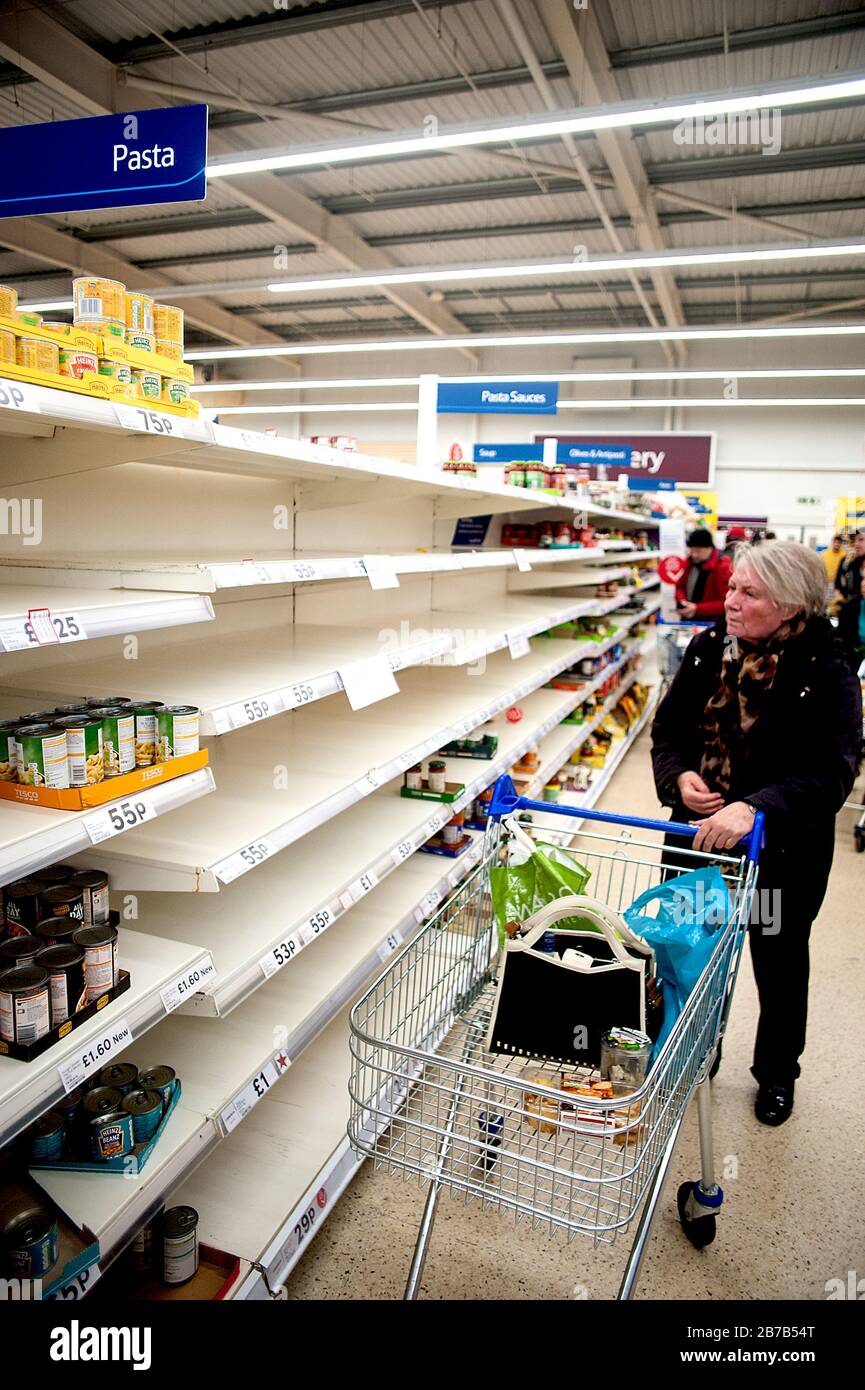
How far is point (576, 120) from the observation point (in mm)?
4109

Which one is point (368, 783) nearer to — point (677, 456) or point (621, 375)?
point (621, 375)

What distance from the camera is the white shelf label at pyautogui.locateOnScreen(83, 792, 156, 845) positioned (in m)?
1.45

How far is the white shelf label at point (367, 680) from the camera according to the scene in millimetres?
2299

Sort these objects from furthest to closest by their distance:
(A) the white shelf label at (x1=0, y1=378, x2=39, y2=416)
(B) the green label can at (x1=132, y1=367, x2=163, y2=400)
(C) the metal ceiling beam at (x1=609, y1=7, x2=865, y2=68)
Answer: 1. (C) the metal ceiling beam at (x1=609, y1=7, x2=865, y2=68)
2. (B) the green label can at (x1=132, y1=367, x2=163, y2=400)
3. (A) the white shelf label at (x1=0, y1=378, x2=39, y2=416)

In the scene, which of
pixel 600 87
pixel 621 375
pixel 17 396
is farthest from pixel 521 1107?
pixel 621 375

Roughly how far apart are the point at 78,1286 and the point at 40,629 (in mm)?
1085

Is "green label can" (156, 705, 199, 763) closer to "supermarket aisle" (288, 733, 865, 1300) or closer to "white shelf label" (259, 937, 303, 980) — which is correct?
"white shelf label" (259, 937, 303, 980)

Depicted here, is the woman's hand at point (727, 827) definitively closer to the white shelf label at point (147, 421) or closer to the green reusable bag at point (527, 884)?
the green reusable bag at point (527, 884)

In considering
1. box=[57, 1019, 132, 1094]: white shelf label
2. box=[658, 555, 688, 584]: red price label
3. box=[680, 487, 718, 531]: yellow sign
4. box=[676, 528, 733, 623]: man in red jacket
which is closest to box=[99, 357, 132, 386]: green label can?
box=[57, 1019, 132, 1094]: white shelf label

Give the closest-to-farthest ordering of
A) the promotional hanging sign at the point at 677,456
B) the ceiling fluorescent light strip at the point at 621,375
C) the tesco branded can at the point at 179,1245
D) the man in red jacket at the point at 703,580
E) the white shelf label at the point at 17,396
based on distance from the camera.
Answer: the white shelf label at the point at 17,396 → the tesco branded can at the point at 179,1245 → the man in red jacket at the point at 703,580 → the ceiling fluorescent light strip at the point at 621,375 → the promotional hanging sign at the point at 677,456

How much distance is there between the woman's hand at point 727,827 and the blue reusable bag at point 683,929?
104mm

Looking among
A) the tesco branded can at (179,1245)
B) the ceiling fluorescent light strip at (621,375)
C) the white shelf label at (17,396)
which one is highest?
the ceiling fluorescent light strip at (621,375)

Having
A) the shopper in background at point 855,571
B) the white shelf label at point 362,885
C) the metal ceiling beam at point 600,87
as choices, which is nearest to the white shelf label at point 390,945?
the white shelf label at point 362,885

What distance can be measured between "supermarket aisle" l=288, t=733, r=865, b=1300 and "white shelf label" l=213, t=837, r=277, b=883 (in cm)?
100
